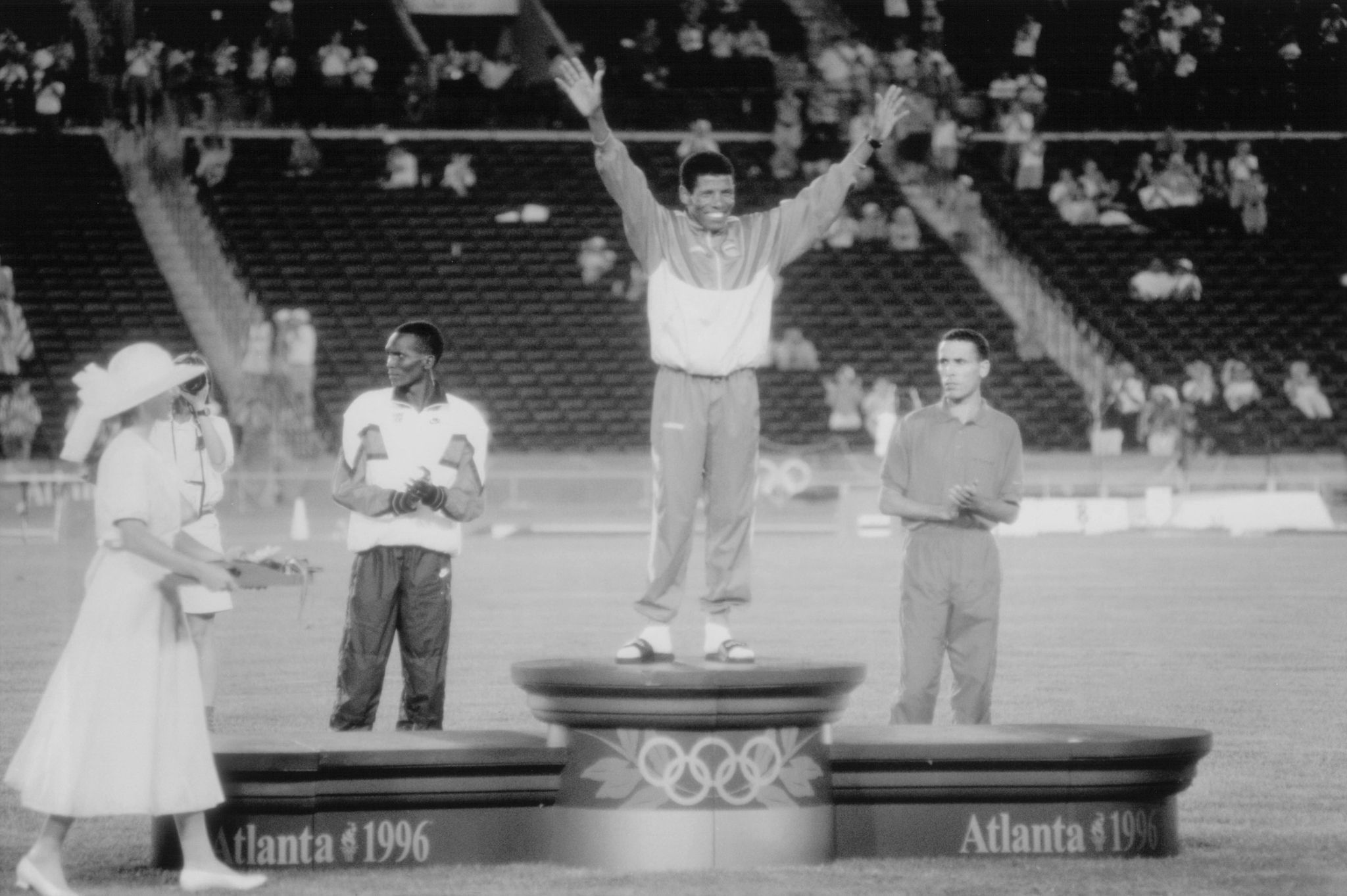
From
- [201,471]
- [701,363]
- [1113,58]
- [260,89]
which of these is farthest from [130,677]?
[1113,58]

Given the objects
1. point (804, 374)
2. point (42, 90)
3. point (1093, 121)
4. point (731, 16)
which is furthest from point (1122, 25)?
point (42, 90)

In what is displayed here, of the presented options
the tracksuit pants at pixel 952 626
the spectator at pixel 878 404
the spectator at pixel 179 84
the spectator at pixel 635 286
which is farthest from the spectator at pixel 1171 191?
the tracksuit pants at pixel 952 626

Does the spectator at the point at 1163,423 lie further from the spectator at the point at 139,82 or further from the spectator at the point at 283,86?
the spectator at the point at 139,82

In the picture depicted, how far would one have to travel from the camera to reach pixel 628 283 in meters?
30.9

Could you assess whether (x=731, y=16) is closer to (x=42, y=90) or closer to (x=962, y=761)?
(x=42, y=90)

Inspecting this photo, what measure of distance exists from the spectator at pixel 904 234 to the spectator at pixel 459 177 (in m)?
6.25

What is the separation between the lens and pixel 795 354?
97.2ft

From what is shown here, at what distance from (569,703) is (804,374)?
2298cm

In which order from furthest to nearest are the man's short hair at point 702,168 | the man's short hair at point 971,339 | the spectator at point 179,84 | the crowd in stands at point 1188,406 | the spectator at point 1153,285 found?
1. the spectator at point 179,84
2. the spectator at point 1153,285
3. the crowd in stands at point 1188,406
4. the man's short hair at point 971,339
5. the man's short hair at point 702,168

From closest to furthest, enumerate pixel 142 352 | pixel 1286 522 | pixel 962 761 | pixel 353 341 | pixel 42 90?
pixel 142 352
pixel 962 761
pixel 1286 522
pixel 353 341
pixel 42 90

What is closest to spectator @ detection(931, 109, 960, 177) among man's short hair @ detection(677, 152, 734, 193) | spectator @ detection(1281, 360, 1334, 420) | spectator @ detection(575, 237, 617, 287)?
spectator @ detection(575, 237, 617, 287)

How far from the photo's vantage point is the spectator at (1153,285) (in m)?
31.0

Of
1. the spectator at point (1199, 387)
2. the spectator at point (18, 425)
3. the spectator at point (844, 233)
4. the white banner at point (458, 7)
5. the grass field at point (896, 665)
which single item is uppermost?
the white banner at point (458, 7)

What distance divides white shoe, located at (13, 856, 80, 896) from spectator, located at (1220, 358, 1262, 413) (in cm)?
2501
